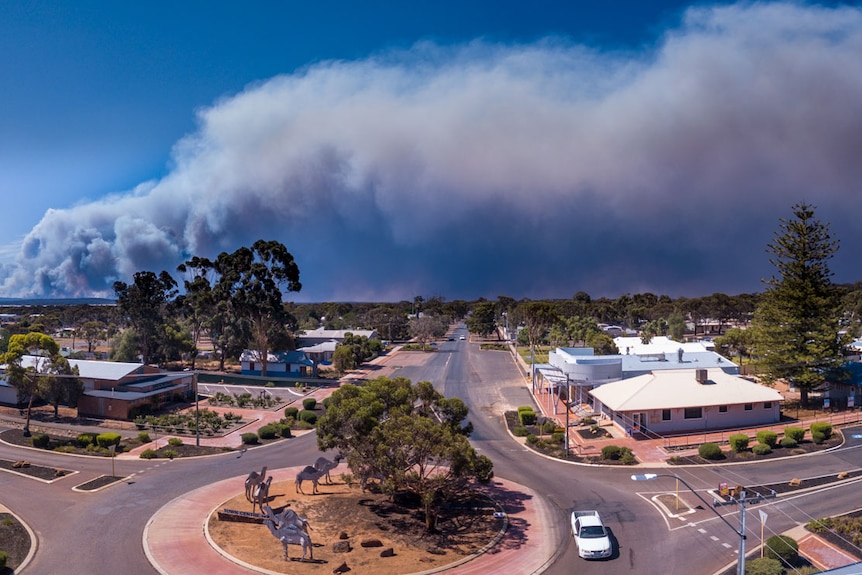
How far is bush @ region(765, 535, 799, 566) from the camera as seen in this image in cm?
2509

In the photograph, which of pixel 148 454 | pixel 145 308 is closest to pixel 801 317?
pixel 148 454

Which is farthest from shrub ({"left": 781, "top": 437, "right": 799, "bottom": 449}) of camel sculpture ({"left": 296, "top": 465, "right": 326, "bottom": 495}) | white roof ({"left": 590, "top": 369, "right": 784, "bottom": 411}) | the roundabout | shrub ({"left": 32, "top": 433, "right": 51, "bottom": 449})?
shrub ({"left": 32, "top": 433, "right": 51, "bottom": 449})

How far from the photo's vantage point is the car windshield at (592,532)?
27500mm

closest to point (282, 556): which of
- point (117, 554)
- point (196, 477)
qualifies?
point (117, 554)

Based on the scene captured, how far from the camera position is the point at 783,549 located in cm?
2523

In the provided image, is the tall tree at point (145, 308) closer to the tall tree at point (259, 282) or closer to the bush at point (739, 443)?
the tall tree at point (259, 282)

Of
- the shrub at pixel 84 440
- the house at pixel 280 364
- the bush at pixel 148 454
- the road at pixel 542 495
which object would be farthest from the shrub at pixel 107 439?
the house at pixel 280 364

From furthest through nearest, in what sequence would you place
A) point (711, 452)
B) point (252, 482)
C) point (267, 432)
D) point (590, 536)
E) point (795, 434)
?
point (267, 432) → point (795, 434) → point (711, 452) → point (252, 482) → point (590, 536)

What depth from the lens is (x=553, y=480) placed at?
1507 inches

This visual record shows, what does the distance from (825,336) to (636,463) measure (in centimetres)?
3151

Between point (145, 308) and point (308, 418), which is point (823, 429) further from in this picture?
point (145, 308)

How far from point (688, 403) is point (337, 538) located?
113 ft

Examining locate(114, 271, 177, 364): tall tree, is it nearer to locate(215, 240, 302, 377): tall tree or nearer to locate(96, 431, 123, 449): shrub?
locate(215, 240, 302, 377): tall tree

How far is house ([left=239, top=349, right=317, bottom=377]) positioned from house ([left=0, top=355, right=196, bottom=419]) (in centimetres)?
2142
